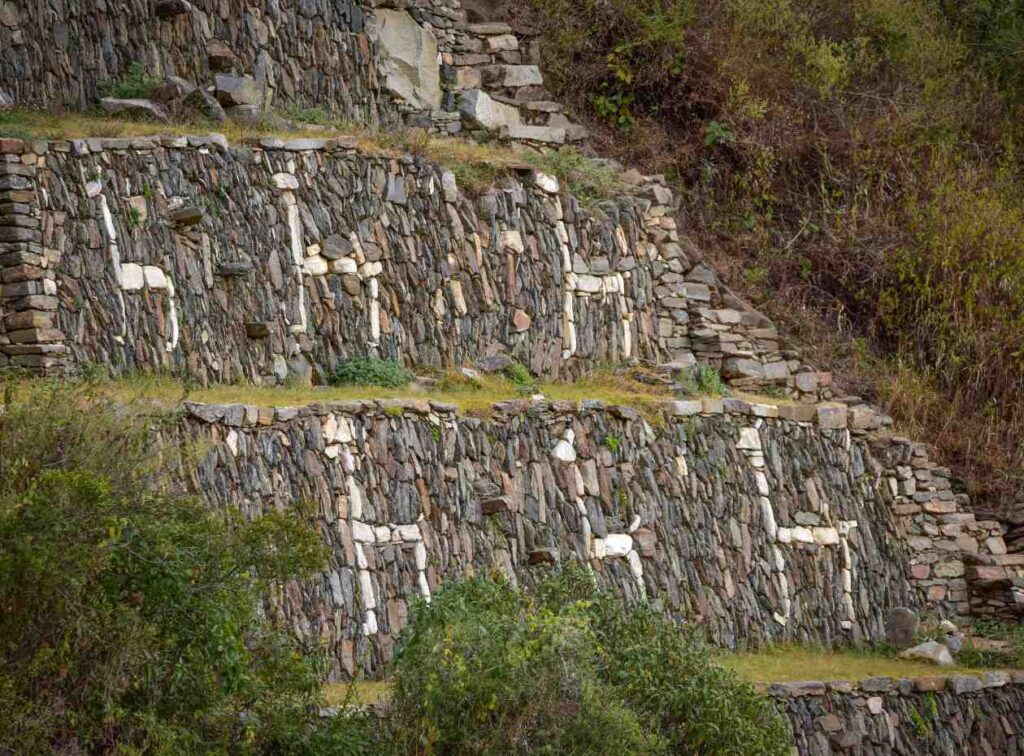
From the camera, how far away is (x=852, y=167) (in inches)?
1088

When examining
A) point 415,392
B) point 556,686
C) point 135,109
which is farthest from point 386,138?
point 556,686

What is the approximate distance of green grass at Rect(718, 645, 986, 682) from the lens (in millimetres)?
19219

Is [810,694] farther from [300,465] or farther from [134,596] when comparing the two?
[134,596]

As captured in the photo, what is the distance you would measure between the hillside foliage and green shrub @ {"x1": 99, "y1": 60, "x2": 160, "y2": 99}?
7.60m

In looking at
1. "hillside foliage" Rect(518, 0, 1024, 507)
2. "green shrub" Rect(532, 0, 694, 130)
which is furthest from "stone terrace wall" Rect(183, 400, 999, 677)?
"green shrub" Rect(532, 0, 694, 130)

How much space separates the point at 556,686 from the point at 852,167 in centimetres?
1580

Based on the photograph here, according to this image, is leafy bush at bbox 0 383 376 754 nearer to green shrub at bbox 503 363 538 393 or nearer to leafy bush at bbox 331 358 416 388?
leafy bush at bbox 331 358 416 388

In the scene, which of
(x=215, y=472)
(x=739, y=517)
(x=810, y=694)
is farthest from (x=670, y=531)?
(x=215, y=472)

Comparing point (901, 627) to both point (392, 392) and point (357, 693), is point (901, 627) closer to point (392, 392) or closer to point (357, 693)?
point (392, 392)

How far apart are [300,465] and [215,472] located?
43.4 inches

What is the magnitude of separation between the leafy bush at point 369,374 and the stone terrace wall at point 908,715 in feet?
18.1

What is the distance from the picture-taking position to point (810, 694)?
18469 millimetres

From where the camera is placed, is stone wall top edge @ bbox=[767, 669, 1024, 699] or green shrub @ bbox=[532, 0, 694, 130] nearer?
stone wall top edge @ bbox=[767, 669, 1024, 699]

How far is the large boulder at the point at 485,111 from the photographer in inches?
979
